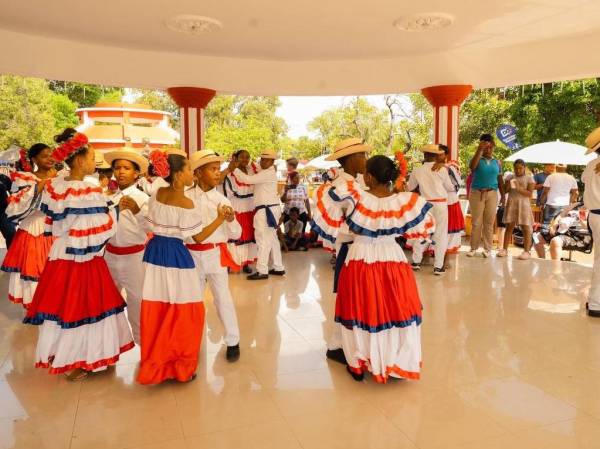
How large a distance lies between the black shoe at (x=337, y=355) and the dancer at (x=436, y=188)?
3.15 metres

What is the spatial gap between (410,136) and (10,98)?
1982cm

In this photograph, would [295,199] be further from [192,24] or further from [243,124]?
[243,124]

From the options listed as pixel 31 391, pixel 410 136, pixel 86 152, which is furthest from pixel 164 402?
pixel 410 136

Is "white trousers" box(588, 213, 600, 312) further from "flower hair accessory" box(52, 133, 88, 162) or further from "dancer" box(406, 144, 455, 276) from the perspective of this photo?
"flower hair accessory" box(52, 133, 88, 162)

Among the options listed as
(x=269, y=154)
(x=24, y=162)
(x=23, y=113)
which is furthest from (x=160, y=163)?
(x=23, y=113)

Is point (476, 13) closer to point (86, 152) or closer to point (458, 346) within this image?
point (458, 346)

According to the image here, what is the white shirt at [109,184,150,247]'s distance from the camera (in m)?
3.36

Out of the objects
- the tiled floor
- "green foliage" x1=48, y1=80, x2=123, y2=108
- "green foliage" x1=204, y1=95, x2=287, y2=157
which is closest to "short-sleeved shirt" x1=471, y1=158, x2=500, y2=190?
the tiled floor

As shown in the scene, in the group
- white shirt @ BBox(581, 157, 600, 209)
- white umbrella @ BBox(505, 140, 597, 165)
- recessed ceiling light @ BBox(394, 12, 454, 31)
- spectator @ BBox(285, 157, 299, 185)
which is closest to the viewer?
white shirt @ BBox(581, 157, 600, 209)

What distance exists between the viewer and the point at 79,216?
310 cm

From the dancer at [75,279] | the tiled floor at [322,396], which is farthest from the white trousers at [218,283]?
the dancer at [75,279]

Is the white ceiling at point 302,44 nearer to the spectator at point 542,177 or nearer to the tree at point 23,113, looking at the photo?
the spectator at point 542,177

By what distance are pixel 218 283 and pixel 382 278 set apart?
1.16 m

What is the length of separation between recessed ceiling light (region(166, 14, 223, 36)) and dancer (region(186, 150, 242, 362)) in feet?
8.48
